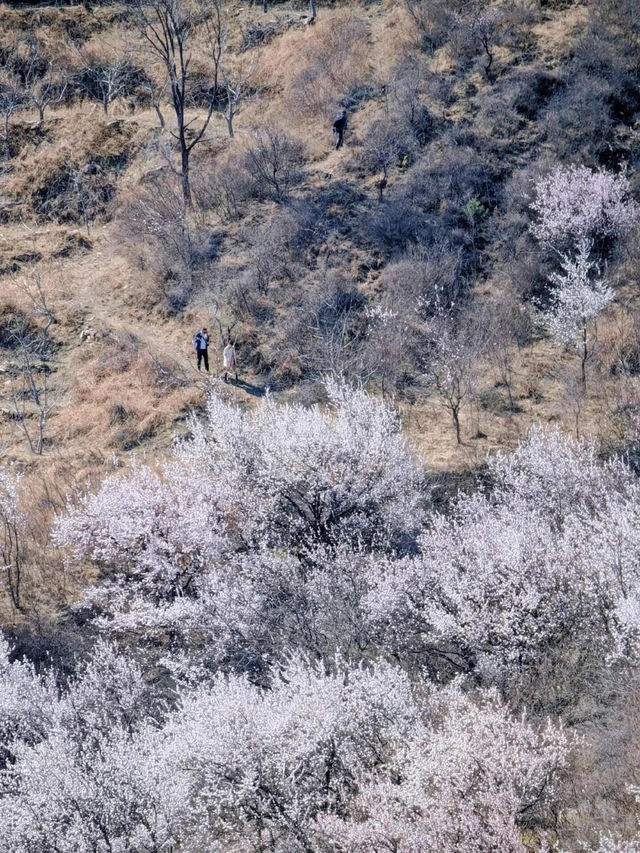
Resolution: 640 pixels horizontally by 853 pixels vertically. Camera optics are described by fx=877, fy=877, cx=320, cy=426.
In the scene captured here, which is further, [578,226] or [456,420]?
[578,226]

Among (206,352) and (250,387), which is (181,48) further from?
(250,387)

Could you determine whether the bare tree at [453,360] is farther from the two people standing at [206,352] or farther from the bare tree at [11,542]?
the bare tree at [11,542]

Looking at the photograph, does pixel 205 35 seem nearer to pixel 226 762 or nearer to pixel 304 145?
pixel 304 145

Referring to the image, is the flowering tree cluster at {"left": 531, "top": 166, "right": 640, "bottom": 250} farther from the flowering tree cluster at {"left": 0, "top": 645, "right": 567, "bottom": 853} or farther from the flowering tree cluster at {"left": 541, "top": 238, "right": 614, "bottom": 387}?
the flowering tree cluster at {"left": 0, "top": 645, "right": 567, "bottom": 853}

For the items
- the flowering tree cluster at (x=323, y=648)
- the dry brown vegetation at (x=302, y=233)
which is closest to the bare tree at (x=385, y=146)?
the dry brown vegetation at (x=302, y=233)

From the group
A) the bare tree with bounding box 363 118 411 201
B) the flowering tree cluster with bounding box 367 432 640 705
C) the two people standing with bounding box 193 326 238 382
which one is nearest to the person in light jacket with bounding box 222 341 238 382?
the two people standing with bounding box 193 326 238 382

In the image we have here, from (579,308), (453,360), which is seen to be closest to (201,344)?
(453,360)
